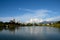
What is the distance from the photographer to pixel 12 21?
89375 mm

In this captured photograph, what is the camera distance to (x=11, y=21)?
292 feet

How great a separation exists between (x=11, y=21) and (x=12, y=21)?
923 mm
